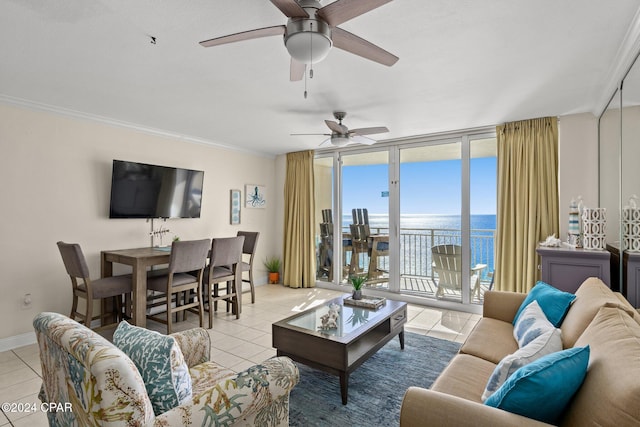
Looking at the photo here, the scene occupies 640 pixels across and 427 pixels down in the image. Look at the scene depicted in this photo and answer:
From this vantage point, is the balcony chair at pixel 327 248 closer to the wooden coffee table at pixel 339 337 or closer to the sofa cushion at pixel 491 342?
the wooden coffee table at pixel 339 337

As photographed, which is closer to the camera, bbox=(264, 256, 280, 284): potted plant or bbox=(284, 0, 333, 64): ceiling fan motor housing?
bbox=(284, 0, 333, 64): ceiling fan motor housing

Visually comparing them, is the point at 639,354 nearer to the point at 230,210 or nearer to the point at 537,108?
the point at 537,108

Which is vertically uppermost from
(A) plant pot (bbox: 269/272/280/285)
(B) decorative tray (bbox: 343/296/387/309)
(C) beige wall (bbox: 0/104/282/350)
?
(C) beige wall (bbox: 0/104/282/350)

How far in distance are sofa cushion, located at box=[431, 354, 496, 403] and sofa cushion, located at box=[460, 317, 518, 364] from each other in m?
0.08

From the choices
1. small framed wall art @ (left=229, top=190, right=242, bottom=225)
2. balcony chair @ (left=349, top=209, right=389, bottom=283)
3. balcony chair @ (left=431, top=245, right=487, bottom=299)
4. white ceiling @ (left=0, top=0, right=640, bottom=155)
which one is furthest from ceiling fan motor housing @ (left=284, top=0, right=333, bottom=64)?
small framed wall art @ (left=229, top=190, right=242, bottom=225)

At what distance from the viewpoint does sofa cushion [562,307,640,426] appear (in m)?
0.90

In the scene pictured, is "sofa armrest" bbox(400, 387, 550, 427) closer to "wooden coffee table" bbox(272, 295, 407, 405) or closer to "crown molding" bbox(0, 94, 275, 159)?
"wooden coffee table" bbox(272, 295, 407, 405)

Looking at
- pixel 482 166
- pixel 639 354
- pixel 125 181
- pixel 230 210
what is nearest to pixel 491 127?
pixel 482 166

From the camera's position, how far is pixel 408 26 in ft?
6.38

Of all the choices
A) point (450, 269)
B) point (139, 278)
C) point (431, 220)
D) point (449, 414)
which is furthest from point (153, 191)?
point (450, 269)

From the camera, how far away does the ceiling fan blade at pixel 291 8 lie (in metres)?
1.43

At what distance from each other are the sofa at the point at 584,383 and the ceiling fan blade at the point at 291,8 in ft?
5.70

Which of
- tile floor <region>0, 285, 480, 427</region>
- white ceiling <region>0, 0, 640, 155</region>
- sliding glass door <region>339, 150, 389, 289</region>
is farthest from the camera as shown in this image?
sliding glass door <region>339, 150, 389, 289</region>

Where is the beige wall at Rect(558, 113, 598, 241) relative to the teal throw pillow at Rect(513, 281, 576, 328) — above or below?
above
